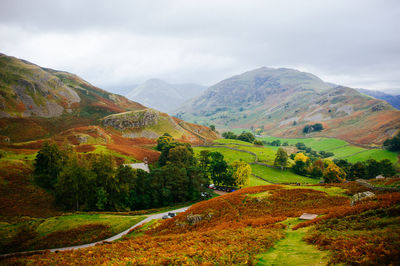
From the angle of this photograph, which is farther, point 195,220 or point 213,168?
point 213,168

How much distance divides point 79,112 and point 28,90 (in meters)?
32.9

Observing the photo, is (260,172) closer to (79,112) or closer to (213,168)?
(213,168)

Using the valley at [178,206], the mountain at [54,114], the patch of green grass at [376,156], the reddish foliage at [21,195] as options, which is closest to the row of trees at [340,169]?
the valley at [178,206]

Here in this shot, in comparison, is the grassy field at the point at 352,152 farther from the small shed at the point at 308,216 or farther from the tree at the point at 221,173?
the small shed at the point at 308,216

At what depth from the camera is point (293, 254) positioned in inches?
554

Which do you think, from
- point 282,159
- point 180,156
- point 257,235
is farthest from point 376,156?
point 257,235

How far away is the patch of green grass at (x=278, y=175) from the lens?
283 feet

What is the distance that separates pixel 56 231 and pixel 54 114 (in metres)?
134

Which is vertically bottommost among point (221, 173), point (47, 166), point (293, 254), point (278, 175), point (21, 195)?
point (278, 175)

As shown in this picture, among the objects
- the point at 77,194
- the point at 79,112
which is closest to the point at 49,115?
the point at 79,112

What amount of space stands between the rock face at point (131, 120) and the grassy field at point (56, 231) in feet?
363

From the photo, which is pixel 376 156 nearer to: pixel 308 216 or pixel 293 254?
pixel 308 216

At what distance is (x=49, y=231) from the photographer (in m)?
33.5

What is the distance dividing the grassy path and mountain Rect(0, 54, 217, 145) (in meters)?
97.9
